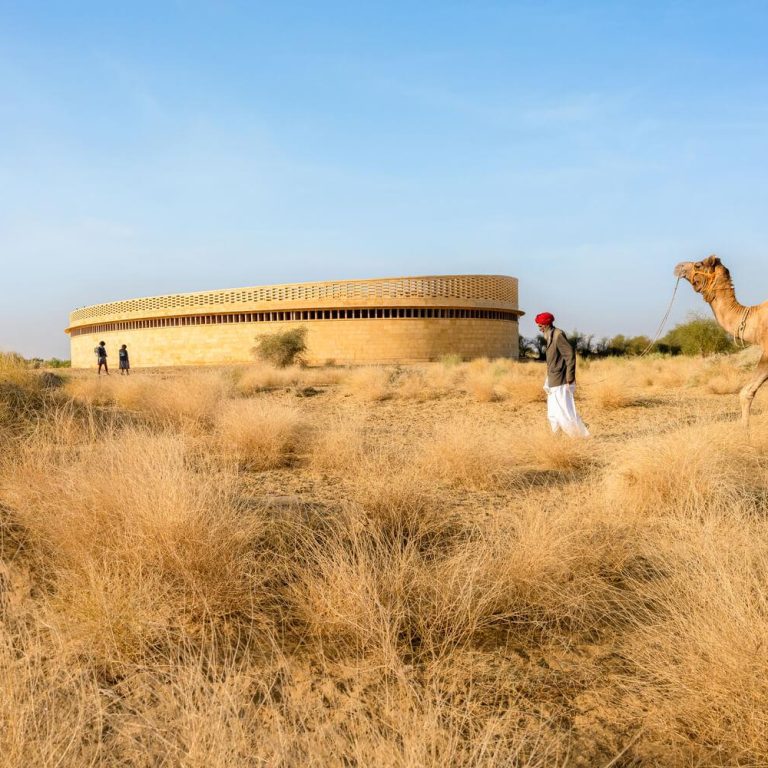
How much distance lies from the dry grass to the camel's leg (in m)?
2.12

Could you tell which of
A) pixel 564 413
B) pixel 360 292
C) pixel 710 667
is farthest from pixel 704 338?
pixel 710 667

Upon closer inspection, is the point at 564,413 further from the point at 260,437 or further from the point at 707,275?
the point at 260,437

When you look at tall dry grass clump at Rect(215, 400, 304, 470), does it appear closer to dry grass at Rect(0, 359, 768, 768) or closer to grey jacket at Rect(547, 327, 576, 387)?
dry grass at Rect(0, 359, 768, 768)

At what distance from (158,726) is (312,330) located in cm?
3835

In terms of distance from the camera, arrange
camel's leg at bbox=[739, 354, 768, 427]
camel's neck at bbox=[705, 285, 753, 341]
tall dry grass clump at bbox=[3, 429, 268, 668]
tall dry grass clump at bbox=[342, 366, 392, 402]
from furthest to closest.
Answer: tall dry grass clump at bbox=[342, 366, 392, 402]
camel's neck at bbox=[705, 285, 753, 341]
camel's leg at bbox=[739, 354, 768, 427]
tall dry grass clump at bbox=[3, 429, 268, 668]

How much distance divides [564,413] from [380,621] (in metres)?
5.98

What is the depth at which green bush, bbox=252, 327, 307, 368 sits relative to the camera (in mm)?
31975

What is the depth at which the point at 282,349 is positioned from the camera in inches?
1262

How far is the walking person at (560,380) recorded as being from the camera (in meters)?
8.38

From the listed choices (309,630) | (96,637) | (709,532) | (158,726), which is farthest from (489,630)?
(96,637)

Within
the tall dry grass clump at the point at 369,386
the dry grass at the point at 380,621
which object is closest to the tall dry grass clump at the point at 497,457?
the dry grass at the point at 380,621

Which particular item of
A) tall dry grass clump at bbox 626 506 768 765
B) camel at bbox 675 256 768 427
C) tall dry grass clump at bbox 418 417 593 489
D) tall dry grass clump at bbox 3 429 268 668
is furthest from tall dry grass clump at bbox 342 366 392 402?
tall dry grass clump at bbox 626 506 768 765

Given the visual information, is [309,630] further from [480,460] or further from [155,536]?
[480,460]

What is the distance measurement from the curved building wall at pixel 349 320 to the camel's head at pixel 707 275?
100ft
